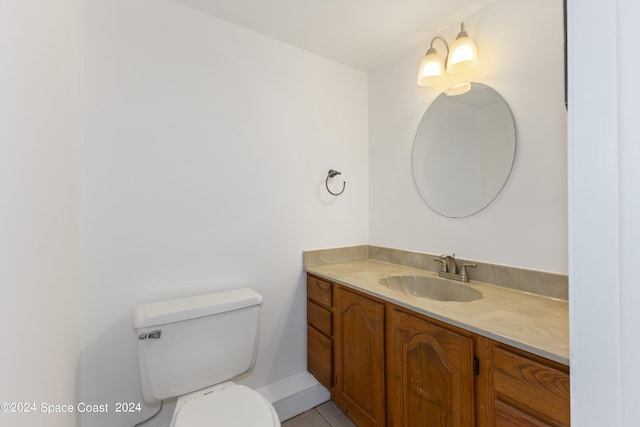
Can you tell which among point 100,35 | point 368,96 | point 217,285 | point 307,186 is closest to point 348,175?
point 307,186

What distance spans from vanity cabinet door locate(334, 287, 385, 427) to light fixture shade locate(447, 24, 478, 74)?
132cm

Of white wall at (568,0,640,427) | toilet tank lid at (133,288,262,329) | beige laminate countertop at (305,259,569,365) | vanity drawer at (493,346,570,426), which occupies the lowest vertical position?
vanity drawer at (493,346,570,426)

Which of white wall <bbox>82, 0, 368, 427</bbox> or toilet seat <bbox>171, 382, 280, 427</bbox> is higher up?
white wall <bbox>82, 0, 368, 427</bbox>

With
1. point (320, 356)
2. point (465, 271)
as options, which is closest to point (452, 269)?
point (465, 271)

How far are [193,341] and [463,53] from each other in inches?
76.2

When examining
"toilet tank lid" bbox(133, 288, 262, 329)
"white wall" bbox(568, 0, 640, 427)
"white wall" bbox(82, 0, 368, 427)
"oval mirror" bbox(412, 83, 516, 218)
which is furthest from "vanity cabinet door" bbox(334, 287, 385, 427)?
"white wall" bbox(568, 0, 640, 427)

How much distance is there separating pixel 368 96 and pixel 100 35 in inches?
66.1

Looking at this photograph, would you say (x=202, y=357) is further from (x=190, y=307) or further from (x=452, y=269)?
(x=452, y=269)

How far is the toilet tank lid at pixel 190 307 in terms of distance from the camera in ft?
3.83

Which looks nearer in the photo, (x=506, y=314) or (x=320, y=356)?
(x=506, y=314)

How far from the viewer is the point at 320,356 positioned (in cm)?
173

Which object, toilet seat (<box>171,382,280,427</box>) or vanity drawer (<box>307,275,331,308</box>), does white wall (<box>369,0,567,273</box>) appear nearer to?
vanity drawer (<box>307,275,331,308</box>)

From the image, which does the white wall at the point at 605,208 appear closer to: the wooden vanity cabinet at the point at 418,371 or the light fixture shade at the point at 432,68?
the wooden vanity cabinet at the point at 418,371

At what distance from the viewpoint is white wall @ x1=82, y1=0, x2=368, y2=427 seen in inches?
50.5
